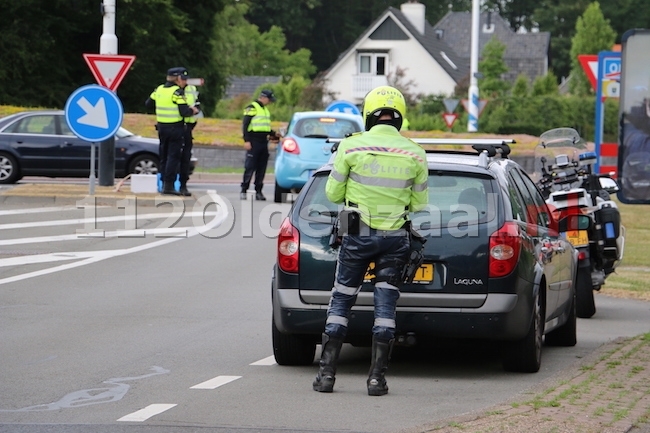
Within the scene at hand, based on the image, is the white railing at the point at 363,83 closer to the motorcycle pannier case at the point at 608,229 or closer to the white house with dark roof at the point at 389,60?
the white house with dark roof at the point at 389,60

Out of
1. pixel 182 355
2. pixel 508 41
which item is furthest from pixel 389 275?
pixel 508 41

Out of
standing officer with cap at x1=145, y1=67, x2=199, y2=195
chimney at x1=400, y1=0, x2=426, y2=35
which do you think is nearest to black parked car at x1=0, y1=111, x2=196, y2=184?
standing officer with cap at x1=145, y1=67, x2=199, y2=195

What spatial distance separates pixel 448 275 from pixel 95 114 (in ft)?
41.9

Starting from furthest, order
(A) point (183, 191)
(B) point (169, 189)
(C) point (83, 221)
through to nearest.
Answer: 1. (A) point (183, 191)
2. (B) point (169, 189)
3. (C) point (83, 221)

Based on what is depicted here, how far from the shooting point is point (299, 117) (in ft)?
79.8

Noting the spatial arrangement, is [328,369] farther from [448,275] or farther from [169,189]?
[169,189]

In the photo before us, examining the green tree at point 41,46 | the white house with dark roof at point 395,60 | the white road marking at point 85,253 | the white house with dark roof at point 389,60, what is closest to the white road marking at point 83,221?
the white road marking at point 85,253

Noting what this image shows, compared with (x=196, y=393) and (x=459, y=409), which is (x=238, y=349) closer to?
(x=196, y=393)

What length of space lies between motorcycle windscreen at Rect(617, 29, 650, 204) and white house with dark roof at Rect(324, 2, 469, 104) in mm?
83450

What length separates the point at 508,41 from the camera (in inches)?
4486

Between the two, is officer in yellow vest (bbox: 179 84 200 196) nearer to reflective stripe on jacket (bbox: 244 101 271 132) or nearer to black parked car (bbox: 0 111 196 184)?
reflective stripe on jacket (bbox: 244 101 271 132)

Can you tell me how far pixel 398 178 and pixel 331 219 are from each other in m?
0.82

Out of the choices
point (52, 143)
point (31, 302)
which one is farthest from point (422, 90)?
point (31, 302)

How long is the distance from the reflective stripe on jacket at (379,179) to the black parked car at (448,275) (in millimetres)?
529
